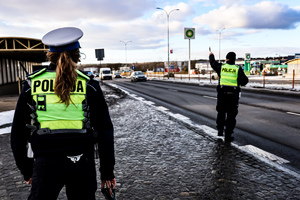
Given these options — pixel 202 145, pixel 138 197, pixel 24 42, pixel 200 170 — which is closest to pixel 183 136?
pixel 202 145

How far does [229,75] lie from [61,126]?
488 cm

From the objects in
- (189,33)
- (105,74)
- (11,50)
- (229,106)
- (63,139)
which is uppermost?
(189,33)

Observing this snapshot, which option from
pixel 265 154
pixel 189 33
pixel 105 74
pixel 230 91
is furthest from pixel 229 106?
pixel 105 74

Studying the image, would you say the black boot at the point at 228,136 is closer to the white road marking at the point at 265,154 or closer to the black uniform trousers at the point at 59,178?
the white road marking at the point at 265,154

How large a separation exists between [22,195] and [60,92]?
2326 millimetres

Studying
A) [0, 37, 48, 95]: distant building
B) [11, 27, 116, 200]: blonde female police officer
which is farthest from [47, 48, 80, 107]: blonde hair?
[0, 37, 48, 95]: distant building

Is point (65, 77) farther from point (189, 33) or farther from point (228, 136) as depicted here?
point (189, 33)

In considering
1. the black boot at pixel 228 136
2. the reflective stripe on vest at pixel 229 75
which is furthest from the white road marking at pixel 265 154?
the reflective stripe on vest at pixel 229 75

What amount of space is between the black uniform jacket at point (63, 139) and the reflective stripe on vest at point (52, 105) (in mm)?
57

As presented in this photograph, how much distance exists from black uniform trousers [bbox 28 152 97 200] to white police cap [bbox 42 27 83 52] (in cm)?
70

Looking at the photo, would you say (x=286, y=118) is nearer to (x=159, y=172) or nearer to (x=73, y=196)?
(x=159, y=172)

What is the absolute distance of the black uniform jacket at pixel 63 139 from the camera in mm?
1691

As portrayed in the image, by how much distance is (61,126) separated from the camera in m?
1.71

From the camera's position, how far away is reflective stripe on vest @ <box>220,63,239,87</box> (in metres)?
5.92
